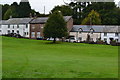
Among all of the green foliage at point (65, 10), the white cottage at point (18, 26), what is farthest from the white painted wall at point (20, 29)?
the green foliage at point (65, 10)

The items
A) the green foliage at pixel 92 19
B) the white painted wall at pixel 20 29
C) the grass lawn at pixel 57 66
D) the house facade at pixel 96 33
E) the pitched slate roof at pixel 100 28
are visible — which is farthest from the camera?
the green foliage at pixel 92 19

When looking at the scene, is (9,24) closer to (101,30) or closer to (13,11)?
(13,11)

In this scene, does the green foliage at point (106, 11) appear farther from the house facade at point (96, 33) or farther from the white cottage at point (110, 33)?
the white cottage at point (110, 33)

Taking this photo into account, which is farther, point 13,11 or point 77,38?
point 13,11

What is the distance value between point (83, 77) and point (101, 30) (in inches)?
1834

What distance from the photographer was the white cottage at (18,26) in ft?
219

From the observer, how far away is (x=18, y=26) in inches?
2694

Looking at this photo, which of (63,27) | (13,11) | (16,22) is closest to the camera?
(63,27)

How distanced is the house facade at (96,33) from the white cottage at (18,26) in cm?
1402

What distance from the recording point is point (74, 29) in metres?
61.1

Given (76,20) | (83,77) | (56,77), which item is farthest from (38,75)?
(76,20)

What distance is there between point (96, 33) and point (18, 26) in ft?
78.8

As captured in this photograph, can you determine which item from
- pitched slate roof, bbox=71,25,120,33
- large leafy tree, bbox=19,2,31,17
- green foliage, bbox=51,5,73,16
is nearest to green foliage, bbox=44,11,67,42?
pitched slate roof, bbox=71,25,120,33

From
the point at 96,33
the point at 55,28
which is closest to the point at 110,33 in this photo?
the point at 96,33
